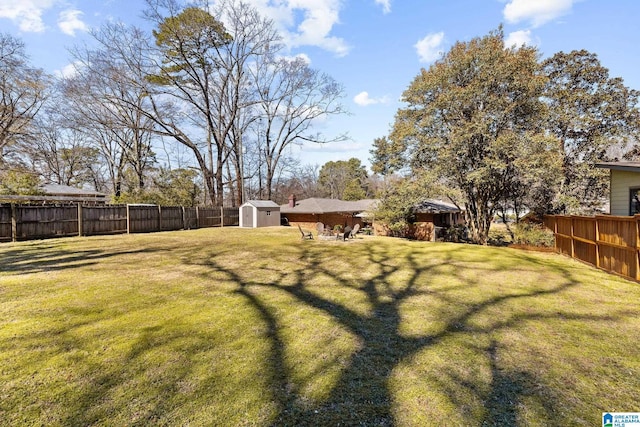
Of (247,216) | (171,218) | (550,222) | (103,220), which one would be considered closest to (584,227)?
(550,222)

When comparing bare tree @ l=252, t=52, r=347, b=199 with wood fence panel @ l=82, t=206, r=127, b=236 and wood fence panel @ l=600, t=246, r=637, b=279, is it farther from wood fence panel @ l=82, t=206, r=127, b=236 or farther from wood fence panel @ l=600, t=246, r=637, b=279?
wood fence panel @ l=600, t=246, r=637, b=279

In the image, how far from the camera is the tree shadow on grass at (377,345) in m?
2.29

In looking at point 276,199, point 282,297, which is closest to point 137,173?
point 276,199

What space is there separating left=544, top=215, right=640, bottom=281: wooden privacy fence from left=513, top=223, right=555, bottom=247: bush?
2.49 meters

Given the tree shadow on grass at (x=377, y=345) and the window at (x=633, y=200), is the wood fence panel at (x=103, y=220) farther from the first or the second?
the window at (x=633, y=200)

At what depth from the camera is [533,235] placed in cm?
1274

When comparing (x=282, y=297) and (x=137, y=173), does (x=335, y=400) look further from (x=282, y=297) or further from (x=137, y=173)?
(x=137, y=173)

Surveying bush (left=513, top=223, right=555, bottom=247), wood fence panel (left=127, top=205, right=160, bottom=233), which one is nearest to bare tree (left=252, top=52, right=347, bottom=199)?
wood fence panel (left=127, top=205, right=160, bottom=233)

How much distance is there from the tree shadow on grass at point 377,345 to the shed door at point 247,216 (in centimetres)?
1634

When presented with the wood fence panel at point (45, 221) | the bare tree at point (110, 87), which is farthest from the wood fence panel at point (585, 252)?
the bare tree at point (110, 87)

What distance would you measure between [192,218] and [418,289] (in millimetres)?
18823

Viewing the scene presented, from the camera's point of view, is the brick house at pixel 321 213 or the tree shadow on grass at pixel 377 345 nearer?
the tree shadow on grass at pixel 377 345

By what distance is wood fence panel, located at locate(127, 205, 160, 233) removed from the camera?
16438mm

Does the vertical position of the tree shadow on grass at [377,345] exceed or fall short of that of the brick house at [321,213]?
it falls short
